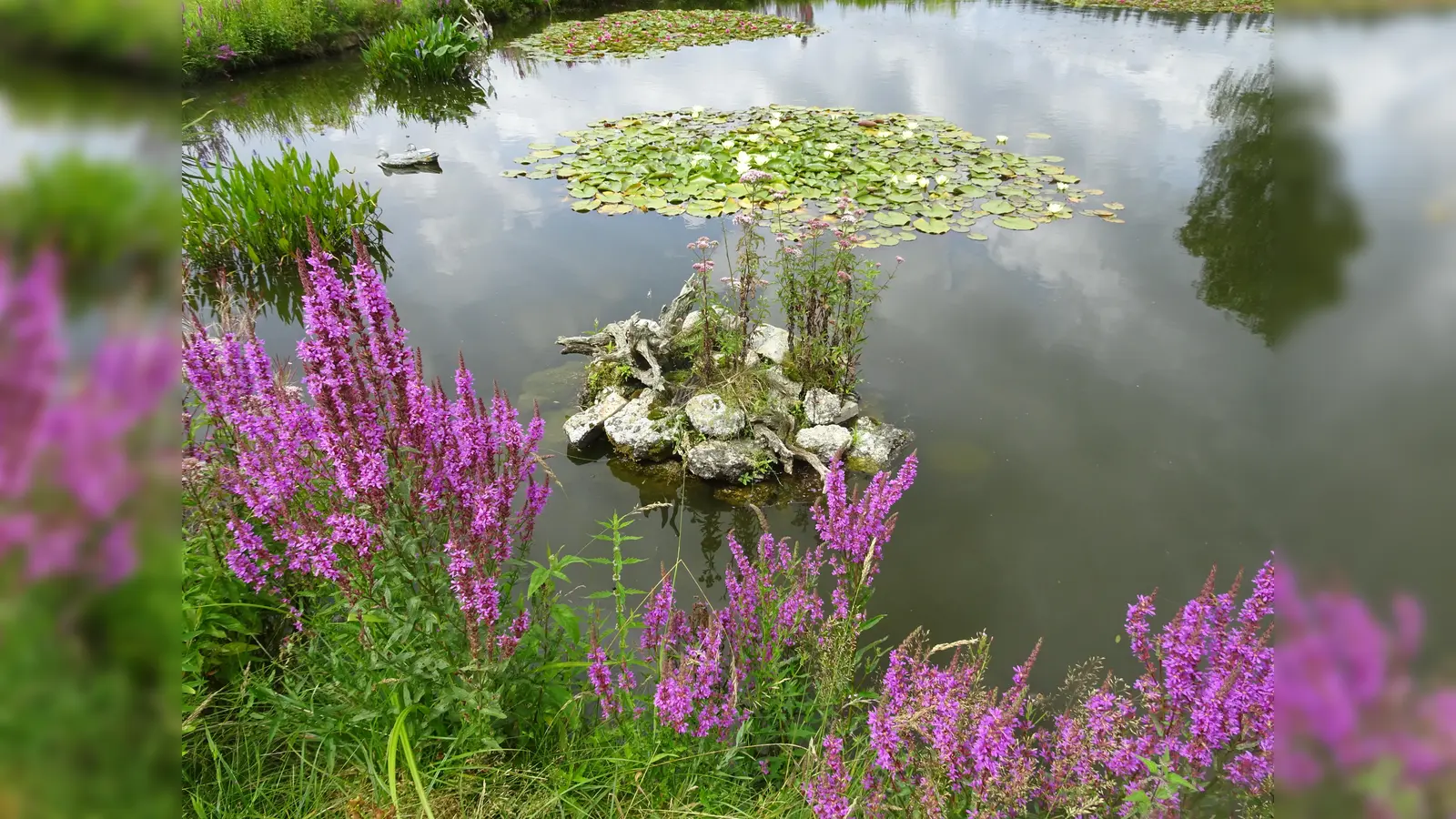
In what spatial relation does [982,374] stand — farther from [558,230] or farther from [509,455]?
[558,230]

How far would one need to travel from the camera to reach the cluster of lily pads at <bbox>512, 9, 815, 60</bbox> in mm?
16703

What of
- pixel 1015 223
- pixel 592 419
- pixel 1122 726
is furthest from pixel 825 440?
pixel 1015 223

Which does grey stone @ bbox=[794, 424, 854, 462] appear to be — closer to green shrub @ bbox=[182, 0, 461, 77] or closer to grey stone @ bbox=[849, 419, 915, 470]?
grey stone @ bbox=[849, 419, 915, 470]

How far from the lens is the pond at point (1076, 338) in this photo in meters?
0.54

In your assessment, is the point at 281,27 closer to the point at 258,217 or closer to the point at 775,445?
the point at 258,217

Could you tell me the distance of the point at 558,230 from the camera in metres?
8.59

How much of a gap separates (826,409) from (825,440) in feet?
1.17

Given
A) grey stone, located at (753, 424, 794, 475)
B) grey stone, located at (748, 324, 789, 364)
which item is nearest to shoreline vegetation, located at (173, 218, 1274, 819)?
grey stone, located at (753, 424, 794, 475)
